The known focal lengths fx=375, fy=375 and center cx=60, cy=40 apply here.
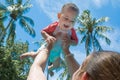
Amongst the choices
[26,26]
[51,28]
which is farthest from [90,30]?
[51,28]

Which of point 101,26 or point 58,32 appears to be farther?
point 101,26

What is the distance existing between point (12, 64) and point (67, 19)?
29.2 metres

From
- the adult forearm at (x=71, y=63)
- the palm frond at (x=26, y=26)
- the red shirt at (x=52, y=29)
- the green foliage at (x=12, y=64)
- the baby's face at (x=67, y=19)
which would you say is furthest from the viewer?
the palm frond at (x=26, y=26)

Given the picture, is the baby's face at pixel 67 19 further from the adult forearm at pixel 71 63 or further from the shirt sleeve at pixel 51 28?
the adult forearm at pixel 71 63

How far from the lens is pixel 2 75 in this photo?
1212 inches

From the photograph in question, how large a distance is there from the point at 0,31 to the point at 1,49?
1.85m

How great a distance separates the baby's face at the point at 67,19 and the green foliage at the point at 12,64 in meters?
27.5

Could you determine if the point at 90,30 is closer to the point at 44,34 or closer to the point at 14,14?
the point at 14,14

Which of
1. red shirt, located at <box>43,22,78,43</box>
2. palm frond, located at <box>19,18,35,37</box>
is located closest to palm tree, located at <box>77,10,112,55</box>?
palm frond, located at <box>19,18,35,37</box>

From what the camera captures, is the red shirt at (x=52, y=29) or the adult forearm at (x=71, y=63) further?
the red shirt at (x=52, y=29)

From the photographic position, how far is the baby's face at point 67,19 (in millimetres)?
3443

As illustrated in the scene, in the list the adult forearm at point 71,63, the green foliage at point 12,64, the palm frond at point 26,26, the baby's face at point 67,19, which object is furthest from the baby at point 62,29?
the palm frond at point 26,26

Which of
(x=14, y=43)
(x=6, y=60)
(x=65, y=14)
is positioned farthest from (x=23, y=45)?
(x=65, y=14)

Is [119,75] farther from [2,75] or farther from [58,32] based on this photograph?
[2,75]
